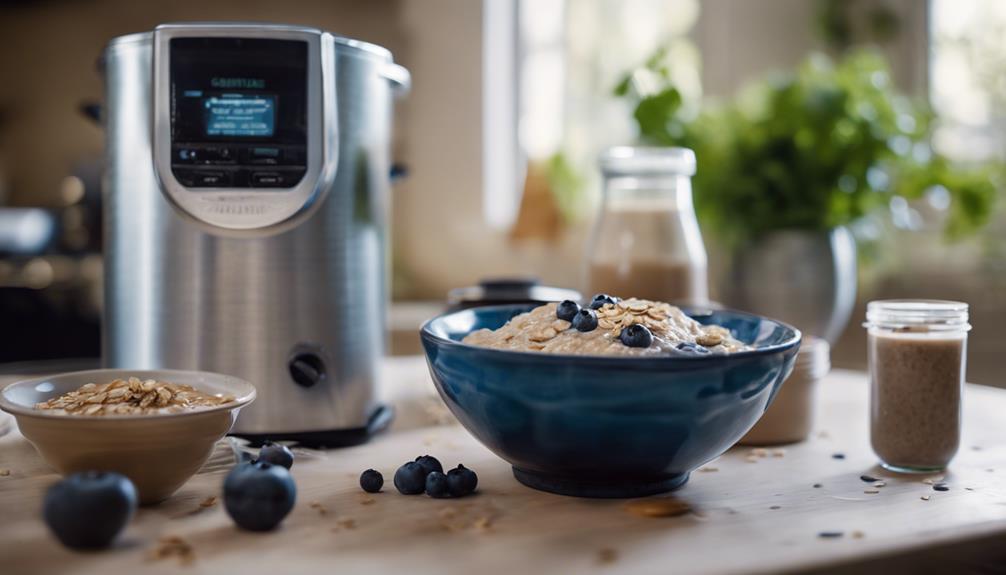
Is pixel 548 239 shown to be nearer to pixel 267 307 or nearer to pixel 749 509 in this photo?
pixel 267 307

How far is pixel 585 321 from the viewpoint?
2.43 feet

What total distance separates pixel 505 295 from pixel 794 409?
1.17ft

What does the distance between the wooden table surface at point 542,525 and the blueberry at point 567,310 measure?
0.48 feet

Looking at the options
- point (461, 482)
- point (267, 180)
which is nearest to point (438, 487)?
point (461, 482)

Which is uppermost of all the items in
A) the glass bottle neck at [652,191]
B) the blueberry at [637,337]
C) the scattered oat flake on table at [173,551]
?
the glass bottle neck at [652,191]

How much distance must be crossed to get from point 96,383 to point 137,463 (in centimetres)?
15

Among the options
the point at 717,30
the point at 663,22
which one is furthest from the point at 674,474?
the point at 663,22

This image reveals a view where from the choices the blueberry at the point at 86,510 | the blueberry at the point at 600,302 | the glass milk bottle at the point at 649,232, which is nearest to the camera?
the blueberry at the point at 86,510

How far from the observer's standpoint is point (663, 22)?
9.94 ft

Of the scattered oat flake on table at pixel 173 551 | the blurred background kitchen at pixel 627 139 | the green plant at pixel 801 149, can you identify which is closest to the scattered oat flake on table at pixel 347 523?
the scattered oat flake on table at pixel 173 551

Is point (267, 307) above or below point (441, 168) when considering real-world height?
below

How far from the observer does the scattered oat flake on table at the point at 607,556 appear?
0.58 m

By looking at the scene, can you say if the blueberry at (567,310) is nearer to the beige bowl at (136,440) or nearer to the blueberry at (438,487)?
the blueberry at (438,487)

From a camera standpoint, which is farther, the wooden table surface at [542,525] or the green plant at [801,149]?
the green plant at [801,149]
